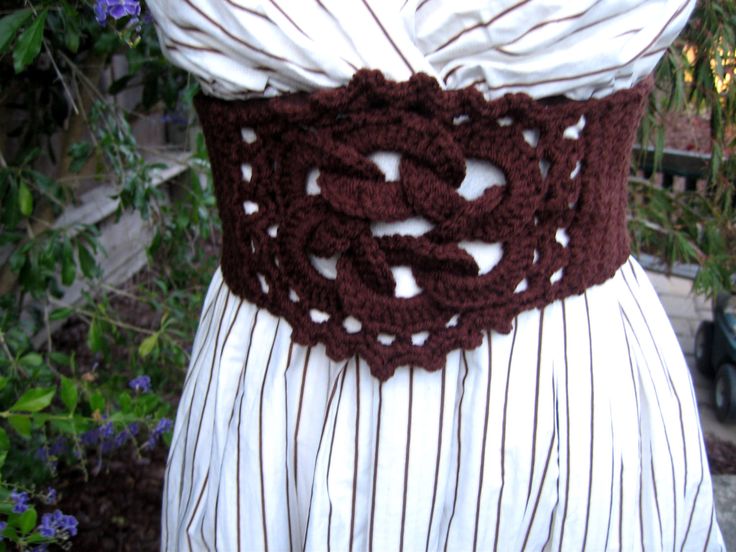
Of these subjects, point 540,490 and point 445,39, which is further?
point 540,490

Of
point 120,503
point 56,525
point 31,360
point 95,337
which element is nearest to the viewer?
point 56,525

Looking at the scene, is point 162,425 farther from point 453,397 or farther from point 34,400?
point 453,397

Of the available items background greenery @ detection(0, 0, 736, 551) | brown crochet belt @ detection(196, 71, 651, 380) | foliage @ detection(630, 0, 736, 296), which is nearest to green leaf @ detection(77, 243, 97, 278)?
background greenery @ detection(0, 0, 736, 551)

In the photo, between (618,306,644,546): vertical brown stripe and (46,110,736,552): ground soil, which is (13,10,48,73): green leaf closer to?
(618,306,644,546): vertical brown stripe

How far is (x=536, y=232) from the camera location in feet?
2.16

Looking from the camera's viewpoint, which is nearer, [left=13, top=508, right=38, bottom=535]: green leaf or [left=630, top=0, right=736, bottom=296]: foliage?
[left=13, top=508, right=38, bottom=535]: green leaf

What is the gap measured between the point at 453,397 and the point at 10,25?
806mm

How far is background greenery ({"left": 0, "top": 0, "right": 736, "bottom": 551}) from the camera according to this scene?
1129 millimetres

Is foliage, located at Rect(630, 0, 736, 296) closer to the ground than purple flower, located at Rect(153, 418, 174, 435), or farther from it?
farther from it

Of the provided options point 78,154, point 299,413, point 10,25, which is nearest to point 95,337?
point 78,154

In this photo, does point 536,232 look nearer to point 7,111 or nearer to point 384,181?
point 384,181

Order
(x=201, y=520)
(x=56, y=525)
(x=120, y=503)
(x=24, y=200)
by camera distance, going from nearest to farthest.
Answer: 1. (x=201, y=520)
2. (x=56, y=525)
3. (x=24, y=200)
4. (x=120, y=503)

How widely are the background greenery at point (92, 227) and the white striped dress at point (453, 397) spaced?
0.31m

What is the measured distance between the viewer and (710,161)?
190cm
